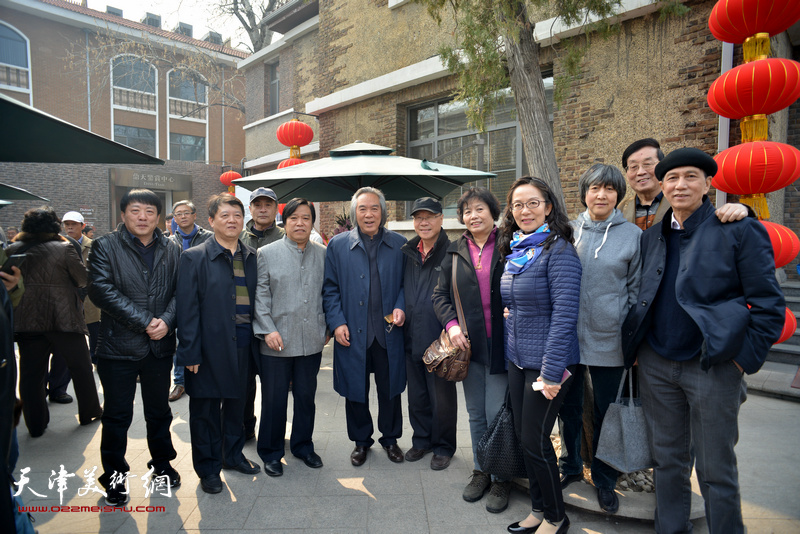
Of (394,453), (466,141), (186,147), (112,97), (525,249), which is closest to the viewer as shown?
(525,249)

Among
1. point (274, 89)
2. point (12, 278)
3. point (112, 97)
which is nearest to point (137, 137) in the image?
point (112, 97)

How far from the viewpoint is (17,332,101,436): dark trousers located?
4223 mm

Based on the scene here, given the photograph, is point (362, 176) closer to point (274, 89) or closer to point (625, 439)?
point (625, 439)

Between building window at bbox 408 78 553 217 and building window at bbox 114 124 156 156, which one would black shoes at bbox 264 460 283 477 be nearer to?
building window at bbox 408 78 553 217

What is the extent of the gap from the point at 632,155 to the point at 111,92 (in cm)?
2756

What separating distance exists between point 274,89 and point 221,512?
50.6ft

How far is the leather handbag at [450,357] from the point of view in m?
3.14

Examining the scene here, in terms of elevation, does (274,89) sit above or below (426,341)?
above

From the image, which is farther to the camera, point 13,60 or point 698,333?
point 13,60

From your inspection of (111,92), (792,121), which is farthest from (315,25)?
(111,92)

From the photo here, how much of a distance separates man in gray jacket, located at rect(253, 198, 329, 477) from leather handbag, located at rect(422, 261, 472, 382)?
0.97 m

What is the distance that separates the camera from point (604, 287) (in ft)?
9.08

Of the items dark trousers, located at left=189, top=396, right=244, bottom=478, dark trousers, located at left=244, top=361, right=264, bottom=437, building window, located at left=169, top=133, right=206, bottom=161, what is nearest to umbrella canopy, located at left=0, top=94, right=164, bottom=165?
dark trousers, located at left=189, top=396, right=244, bottom=478

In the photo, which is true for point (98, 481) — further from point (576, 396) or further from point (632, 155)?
point (632, 155)
